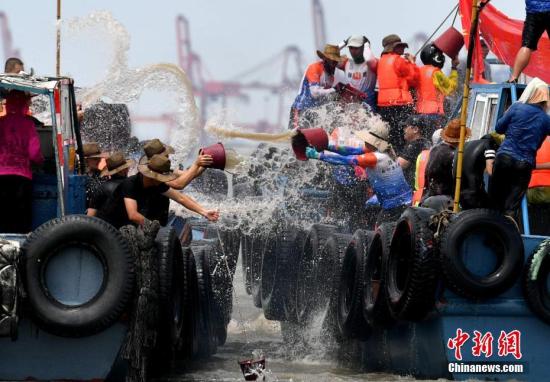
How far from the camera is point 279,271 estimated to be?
51.9 feet

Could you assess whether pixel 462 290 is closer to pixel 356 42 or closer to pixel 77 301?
pixel 77 301

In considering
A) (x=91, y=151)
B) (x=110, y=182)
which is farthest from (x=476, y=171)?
(x=91, y=151)

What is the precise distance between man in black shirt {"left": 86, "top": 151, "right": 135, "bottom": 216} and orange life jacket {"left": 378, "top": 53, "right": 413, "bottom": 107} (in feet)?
15.0

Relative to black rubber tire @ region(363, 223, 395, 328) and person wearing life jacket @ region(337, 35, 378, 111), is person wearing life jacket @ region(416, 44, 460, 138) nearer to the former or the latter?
person wearing life jacket @ region(337, 35, 378, 111)

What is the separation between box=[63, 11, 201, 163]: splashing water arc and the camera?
57.0 feet

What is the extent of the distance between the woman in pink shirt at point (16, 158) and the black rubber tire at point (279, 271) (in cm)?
442

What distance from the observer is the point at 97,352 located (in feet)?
33.9

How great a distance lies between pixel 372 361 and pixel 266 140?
3.76 metres

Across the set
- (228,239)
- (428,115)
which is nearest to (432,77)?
(428,115)

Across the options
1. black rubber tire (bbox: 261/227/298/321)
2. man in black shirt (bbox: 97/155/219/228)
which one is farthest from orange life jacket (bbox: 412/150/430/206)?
man in black shirt (bbox: 97/155/219/228)

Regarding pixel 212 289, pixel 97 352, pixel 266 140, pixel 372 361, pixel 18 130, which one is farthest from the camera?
pixel 266 140

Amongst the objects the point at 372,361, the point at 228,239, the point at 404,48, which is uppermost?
the point at 404,48

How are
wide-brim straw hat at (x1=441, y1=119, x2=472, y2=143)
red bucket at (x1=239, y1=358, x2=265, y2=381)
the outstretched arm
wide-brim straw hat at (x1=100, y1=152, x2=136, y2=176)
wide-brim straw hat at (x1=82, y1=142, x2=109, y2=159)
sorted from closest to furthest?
red bucket at (x1=239, y1=358, x2=265, y2=381) → wide-brim straw hat at (x1=441, y1=119, x2=472, y2=143) → wide-brim straw hat at (x1=100, y1=152, x2=136, y2=176) → wide-brim straw hat at (x1=82, y1=142, x2=109, y2=159) → the outstretched arm

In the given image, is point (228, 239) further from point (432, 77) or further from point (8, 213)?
point (8, 213)
